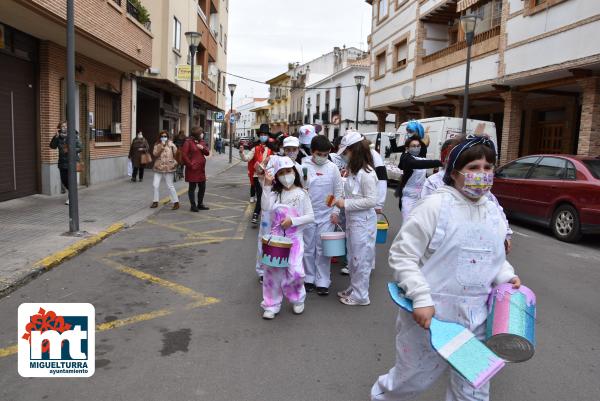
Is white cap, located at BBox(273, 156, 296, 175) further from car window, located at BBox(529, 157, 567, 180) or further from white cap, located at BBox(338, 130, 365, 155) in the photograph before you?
car window, located at BBox(529, 157, 567, 180)

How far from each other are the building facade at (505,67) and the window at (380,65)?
57 mm

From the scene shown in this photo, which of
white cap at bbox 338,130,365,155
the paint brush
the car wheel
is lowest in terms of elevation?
the car wheel

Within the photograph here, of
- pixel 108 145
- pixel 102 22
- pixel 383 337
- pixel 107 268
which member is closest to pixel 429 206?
pixel 383 337

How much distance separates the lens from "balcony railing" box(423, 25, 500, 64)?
684 inches

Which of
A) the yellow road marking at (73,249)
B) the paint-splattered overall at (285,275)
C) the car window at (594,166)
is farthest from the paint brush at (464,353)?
the car window at (594,166)

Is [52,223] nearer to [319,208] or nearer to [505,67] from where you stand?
[319,208]

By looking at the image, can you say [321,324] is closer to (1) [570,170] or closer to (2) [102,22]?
(1) [570,170]

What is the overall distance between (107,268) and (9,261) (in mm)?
1076

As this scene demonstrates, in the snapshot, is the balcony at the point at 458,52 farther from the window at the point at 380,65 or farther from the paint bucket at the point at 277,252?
the paint bucket at the point at 277,252

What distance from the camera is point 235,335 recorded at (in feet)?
13.8

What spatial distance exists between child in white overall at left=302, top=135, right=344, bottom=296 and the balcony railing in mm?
14211

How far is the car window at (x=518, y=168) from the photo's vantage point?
413 inches

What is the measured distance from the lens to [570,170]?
9.27 m

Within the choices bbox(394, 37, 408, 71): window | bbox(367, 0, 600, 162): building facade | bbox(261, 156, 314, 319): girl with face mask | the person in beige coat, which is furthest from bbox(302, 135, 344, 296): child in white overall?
bbox(394, 37, 408, 71): window
